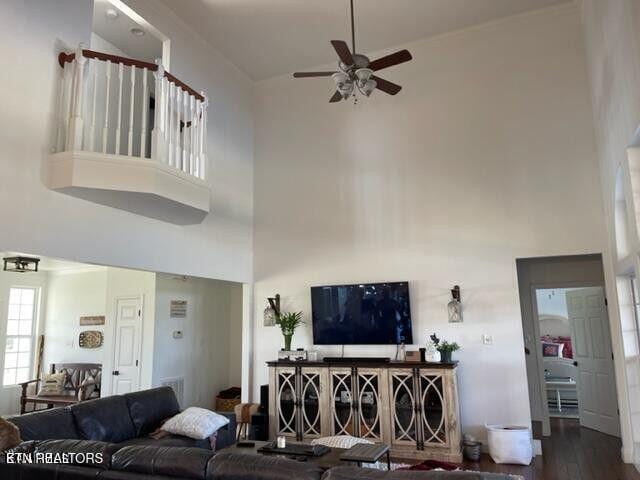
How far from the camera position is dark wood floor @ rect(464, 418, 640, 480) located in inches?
193

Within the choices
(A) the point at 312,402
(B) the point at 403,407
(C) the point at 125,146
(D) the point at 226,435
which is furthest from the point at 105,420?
(B) the point at 403,407

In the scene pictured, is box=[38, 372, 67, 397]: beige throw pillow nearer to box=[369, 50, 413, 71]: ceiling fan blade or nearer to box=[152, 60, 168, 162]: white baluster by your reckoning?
box=[152, 60, 168, 162]: white baluster

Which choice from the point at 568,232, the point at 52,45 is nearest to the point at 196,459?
the point at 52,45

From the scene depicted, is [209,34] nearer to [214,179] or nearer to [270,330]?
[214,179]

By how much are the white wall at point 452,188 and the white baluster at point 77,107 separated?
333cm

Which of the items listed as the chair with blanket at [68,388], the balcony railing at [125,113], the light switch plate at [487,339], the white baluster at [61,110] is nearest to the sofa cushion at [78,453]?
the balcony railing at [125,113]

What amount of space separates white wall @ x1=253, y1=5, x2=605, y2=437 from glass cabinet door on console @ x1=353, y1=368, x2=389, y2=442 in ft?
1.88

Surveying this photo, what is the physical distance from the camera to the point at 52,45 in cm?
469

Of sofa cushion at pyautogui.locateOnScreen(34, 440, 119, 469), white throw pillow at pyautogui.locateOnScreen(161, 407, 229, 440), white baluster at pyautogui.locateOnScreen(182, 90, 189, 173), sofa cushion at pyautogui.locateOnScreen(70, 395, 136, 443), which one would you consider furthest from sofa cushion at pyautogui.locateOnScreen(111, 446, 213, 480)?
white baluster at pyautogui.locateOnScreen(182, 90, 189, 173)

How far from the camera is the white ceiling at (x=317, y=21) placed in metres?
6.19

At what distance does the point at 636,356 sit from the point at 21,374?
9477 millimetres

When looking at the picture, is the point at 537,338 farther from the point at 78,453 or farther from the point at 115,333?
the point at 115,333

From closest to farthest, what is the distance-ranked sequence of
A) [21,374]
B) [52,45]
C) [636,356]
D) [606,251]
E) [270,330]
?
[52,45] → [636,356] → [606,251] → [270,330] → [21,374]

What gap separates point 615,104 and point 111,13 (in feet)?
19.0
